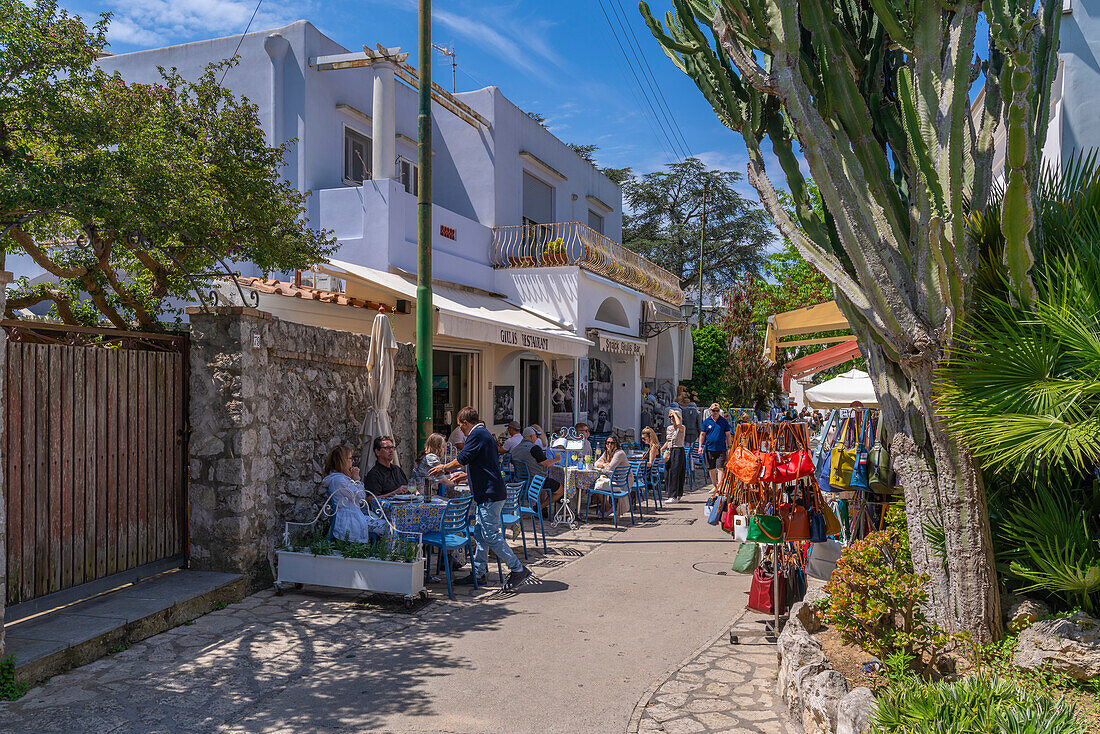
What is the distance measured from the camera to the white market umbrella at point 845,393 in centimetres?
1112

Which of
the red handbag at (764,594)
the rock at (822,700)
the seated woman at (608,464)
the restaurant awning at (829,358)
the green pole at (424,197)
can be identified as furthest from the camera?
the seated woman at (608,464)

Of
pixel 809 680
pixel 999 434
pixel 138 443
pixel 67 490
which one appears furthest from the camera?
pixel 138 443

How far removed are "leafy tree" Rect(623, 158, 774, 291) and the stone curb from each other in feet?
103

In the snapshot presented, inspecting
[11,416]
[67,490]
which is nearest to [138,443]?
[67,490]

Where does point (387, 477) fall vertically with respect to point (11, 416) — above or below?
below

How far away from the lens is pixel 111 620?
Result: 5473mm

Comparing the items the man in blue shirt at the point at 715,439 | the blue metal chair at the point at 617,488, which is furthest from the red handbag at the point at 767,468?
the man in blue shirt at the point at 715,439

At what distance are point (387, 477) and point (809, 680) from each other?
522cm

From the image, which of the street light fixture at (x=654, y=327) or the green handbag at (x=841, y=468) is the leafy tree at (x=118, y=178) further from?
the street light fixture at (x=654, y=327)

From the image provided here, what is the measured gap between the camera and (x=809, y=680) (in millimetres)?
4156

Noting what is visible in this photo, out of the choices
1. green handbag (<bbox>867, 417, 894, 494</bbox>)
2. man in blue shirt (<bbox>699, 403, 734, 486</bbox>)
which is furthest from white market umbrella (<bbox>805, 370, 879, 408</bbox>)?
green handbag (<bbox>867, 417, 894, 494</bbox>)

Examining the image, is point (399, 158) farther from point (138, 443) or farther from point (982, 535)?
point (982, 535)

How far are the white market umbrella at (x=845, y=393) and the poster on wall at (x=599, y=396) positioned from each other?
25.9ft

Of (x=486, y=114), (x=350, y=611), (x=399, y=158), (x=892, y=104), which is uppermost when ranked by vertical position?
(x=486, y=114)
